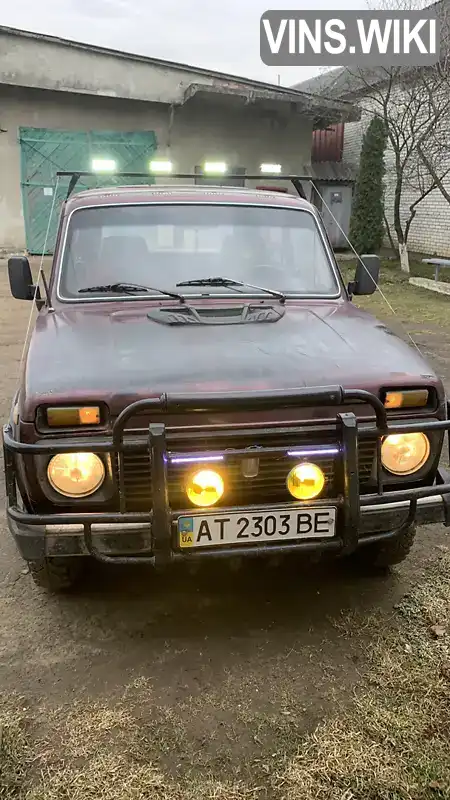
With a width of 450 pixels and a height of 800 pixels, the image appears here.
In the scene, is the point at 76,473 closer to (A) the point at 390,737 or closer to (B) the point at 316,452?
(B) the point at 316,452

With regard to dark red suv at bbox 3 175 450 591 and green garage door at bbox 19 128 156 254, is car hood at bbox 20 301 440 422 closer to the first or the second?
dark red suv at bbox 3 175 450 591

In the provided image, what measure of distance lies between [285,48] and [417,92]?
3261 millimetres

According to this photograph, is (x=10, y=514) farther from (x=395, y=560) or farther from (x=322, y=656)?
(x=395, y=560)

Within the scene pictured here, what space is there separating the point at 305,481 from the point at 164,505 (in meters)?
0.57

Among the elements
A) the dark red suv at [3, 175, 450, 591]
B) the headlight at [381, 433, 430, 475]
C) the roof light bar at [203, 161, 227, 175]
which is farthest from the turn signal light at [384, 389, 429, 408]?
the roof light bar at [203, 161, 227, 175]

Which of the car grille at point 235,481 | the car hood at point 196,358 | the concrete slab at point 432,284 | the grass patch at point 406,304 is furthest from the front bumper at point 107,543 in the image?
the concrete slab at point 432,284

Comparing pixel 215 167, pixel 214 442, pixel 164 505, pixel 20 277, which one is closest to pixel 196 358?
pixel 214 442

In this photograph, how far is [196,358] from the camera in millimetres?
2721

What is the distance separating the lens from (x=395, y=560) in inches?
132

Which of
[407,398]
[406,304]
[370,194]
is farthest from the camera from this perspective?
[370,194]

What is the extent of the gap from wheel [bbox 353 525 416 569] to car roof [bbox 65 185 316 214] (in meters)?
2.13

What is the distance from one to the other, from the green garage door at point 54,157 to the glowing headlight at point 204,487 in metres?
14.2

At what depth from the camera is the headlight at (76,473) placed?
8.38ft

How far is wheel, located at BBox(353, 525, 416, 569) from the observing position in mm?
3254
